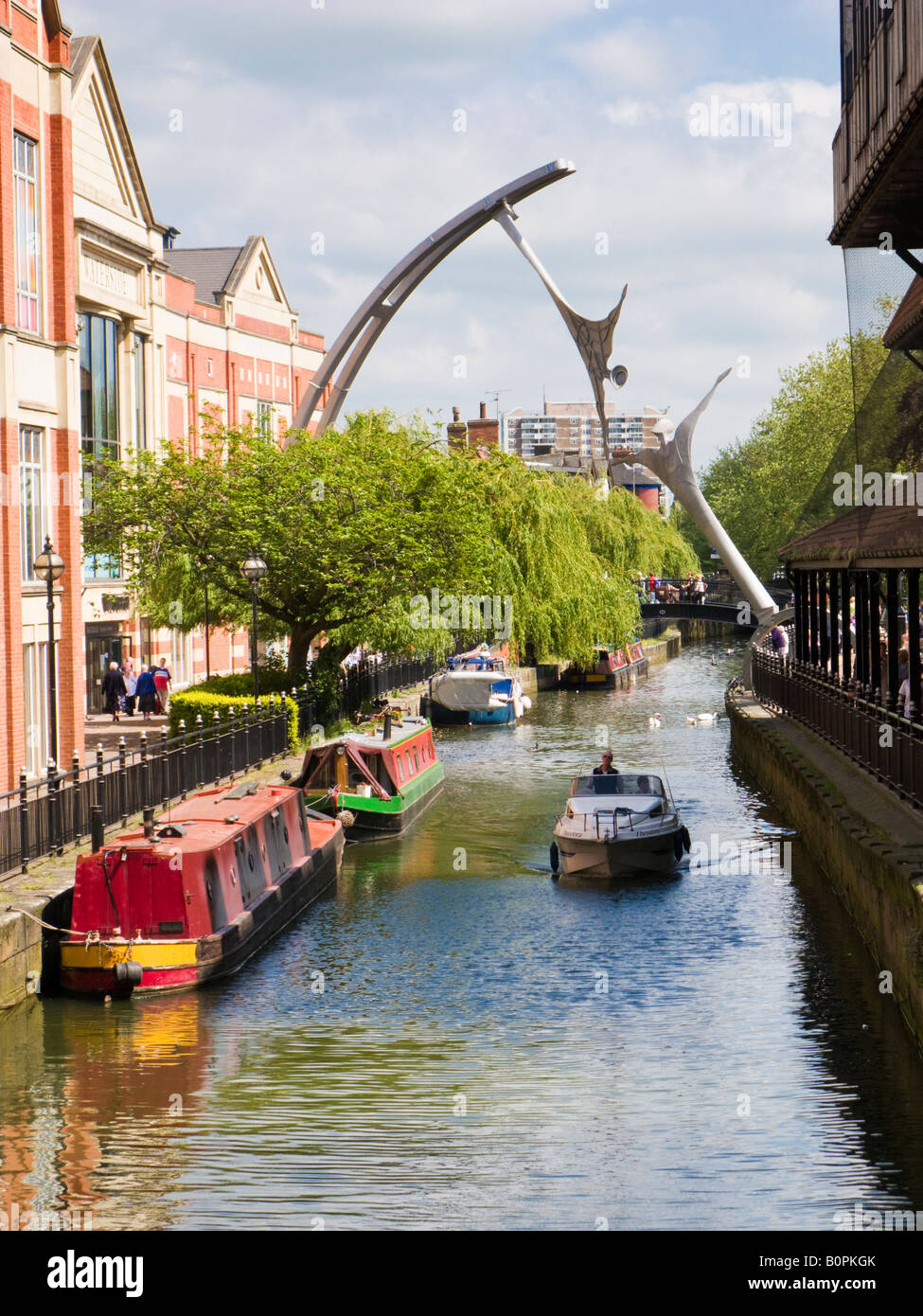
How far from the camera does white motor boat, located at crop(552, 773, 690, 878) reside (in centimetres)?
2341

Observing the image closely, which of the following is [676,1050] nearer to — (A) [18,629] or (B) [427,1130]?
(B) [427,1130]

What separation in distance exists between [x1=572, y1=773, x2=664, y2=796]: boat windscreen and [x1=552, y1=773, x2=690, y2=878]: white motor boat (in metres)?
0.03

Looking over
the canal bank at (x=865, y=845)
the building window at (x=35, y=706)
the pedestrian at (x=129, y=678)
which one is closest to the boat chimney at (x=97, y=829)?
the building window at (x=35, y=706)

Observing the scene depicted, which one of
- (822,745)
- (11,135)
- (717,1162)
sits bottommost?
(717,1162)

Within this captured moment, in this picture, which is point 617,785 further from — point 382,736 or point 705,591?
point 705,591

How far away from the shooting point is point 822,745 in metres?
27.7

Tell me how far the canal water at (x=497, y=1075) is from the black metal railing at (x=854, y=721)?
2055mm

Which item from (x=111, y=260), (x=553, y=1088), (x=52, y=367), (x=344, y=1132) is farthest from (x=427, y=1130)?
(x=111, y=260)

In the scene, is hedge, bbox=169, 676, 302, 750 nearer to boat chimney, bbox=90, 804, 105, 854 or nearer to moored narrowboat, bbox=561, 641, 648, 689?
boat chimney, bbox=90, 804, 105, 854

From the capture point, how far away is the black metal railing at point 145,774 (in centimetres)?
1781

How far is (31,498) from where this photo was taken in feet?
A: 82.0

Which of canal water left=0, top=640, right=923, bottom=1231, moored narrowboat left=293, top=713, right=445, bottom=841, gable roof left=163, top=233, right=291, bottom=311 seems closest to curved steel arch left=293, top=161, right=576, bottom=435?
gable roof left=163, top=233, right=291, bottom=311

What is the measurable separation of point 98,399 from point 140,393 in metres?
3.13
